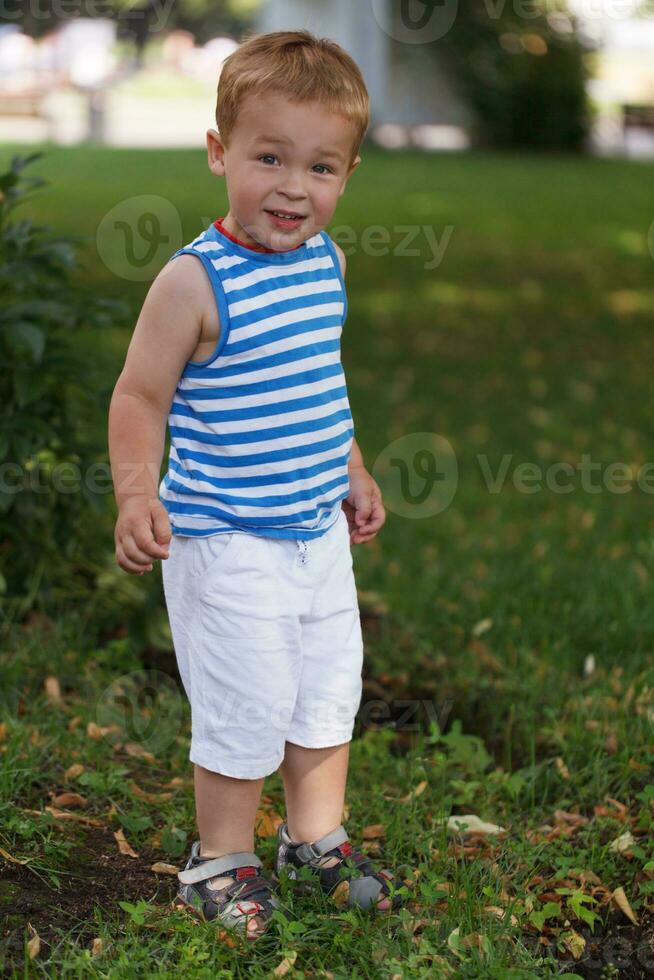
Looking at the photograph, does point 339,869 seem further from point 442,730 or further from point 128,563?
point 442,730

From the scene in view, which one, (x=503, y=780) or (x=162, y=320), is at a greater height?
(x=162, y=320)

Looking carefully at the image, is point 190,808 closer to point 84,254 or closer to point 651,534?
point 651,534

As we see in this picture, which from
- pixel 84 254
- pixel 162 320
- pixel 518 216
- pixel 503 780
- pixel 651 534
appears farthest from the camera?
pixel 518 216

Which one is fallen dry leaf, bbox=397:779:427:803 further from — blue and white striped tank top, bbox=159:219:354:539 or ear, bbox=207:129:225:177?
ear, bbox=207:129:225:177

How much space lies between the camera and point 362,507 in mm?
2576

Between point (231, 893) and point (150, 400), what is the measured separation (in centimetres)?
93

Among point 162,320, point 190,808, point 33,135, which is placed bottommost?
point 33,135

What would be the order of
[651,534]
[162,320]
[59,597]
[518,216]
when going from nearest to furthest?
[162,320], [59,597], [651,534], [518,216]

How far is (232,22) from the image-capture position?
164 ft

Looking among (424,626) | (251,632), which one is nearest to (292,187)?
(251,632)

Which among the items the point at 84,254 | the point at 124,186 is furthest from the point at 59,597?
the point at 124,186

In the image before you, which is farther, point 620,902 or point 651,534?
point 651,534

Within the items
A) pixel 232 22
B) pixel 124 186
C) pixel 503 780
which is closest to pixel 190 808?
pixel 503 780

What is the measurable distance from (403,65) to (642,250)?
16.3m
